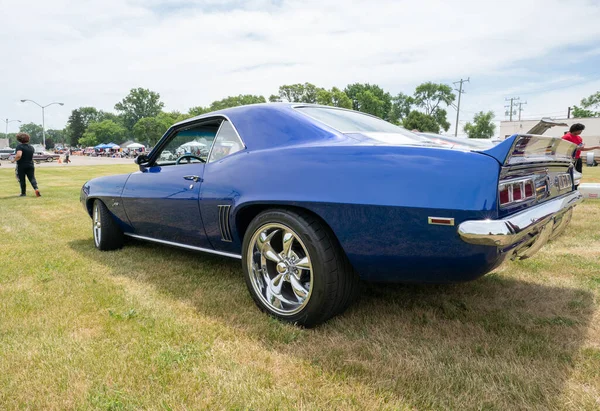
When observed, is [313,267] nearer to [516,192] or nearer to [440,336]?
[440,336]

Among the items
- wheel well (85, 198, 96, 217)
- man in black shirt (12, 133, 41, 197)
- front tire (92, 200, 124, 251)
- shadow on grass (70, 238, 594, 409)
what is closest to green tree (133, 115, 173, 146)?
man in black shirt (12, 133, 41, 197)

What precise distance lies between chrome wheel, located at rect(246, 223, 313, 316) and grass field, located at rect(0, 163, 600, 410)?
0.13 m

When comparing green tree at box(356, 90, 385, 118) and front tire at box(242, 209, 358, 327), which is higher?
green tree at box(356, 90, 385, 118)

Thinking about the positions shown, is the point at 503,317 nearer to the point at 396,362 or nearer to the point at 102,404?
the point at 396,362

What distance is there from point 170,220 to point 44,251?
1.89 meters

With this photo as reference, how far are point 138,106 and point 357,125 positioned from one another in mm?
122071

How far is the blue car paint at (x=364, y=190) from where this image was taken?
1777 millimetres

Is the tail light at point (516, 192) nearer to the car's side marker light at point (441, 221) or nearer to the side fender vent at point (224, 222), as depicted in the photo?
the car's side marker light at point (441, 221)

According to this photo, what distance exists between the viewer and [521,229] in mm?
1801

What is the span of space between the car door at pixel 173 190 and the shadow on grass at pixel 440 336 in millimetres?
410

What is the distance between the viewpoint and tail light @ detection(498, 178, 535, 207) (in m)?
1.83

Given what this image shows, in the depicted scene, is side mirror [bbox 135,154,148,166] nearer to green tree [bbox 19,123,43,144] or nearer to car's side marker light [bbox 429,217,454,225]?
car's side marker light [bbox 429,217,454,225]

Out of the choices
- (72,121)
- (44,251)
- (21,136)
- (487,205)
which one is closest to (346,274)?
(487,205)

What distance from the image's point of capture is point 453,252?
181 cm
